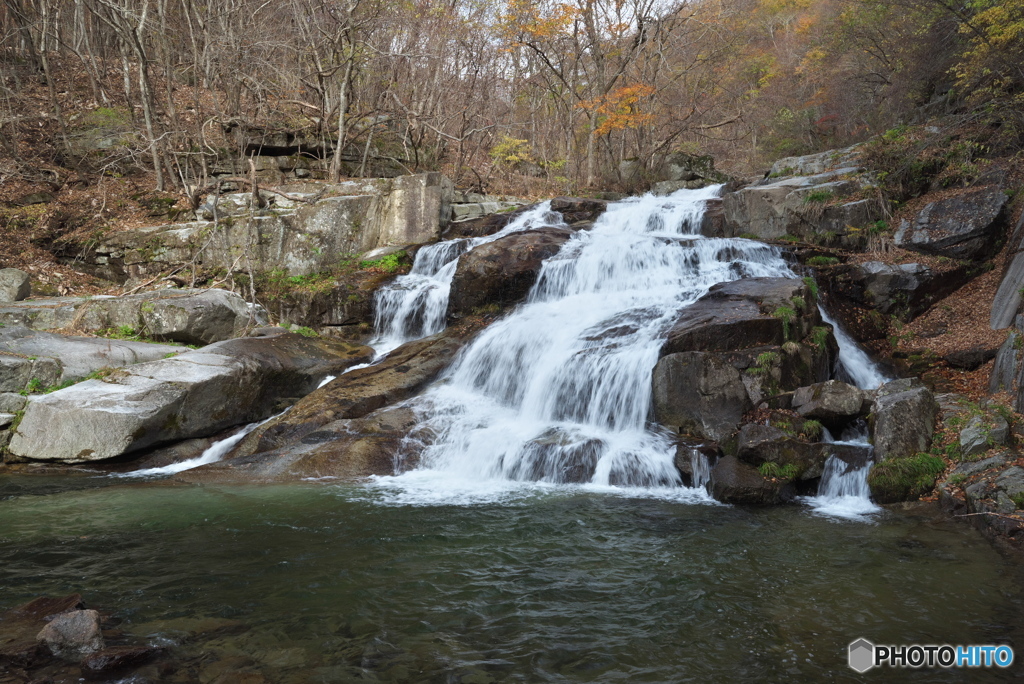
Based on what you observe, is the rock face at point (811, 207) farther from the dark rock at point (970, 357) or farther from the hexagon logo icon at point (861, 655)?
the hexagon logo icon at point (861, 655)

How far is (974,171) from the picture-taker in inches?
452

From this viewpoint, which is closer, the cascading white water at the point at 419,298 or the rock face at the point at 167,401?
the rock face at the point at 167,401

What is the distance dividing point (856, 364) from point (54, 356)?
1199cm

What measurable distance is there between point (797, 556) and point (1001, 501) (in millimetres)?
2087

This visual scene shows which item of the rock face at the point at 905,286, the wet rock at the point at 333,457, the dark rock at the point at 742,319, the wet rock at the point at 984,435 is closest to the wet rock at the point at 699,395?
the dark rock at the point at 742,319

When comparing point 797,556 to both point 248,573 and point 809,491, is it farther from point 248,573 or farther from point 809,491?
point 248,573

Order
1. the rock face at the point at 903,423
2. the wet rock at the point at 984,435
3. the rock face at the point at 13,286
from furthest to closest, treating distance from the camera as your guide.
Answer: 1. the rock face at the point at 13,286
2. the rock face at the point at 903,423
3. the wet rock at the point at 984,435

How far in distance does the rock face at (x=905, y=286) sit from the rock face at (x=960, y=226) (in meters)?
0.37

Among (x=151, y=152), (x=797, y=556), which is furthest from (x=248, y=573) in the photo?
(x=151, y=152)

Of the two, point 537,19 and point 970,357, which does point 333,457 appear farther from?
point 537,19

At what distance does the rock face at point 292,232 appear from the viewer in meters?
15.0

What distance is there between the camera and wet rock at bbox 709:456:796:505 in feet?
22.4

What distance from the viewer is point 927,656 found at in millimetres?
3840

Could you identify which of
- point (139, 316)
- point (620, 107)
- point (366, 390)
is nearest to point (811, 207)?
point (620, 107)
